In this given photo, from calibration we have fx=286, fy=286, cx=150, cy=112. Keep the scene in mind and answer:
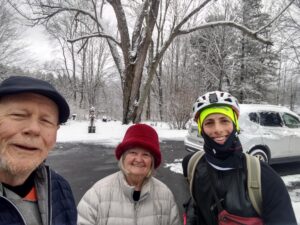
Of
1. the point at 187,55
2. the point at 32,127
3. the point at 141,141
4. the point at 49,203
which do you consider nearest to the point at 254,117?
the point at 141,141

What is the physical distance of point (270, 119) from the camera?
815 cm

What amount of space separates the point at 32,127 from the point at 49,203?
432 millimetres

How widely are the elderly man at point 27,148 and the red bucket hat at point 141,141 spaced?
0.96 m

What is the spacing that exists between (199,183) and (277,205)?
552mm

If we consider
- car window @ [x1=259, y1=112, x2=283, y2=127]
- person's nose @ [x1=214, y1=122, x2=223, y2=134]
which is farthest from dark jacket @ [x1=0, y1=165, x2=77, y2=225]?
car window @ [x1=259, y1=112, x2=283, y2=127]

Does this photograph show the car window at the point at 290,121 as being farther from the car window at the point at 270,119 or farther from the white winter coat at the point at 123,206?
the white winter coat at the point at 123,206

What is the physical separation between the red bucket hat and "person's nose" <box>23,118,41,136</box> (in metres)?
1.10

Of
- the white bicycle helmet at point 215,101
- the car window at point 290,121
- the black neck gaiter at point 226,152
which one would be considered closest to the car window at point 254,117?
the car window at point 290,121

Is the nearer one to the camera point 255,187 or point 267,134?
point 255,187

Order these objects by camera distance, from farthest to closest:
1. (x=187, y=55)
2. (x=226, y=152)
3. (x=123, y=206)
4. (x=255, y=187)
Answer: (x=187, y=55), (x=123, y=206), (x=226, y=152), (x=255, y=187)

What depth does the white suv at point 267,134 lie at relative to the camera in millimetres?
7605

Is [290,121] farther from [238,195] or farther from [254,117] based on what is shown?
[238,195]

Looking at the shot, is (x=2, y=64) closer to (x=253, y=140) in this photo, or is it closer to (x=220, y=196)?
(x=253, y=140)

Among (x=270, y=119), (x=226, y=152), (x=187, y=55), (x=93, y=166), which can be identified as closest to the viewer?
(x=226, y=152)
